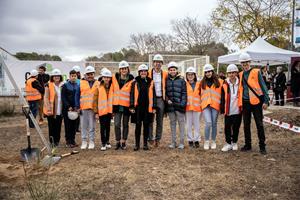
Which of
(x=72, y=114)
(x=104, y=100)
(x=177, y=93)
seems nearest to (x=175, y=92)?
(x=177, y=93)

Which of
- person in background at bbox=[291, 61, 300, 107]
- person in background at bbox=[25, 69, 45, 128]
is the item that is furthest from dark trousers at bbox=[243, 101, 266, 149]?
person in background at bbox=[291, 61, 300, 107]

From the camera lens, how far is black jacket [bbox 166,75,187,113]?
20.7ft

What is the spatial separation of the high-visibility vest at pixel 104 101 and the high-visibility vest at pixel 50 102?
109 cm

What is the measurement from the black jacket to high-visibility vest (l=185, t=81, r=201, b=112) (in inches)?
4.3

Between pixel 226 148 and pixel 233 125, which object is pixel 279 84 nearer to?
pixel 233 125

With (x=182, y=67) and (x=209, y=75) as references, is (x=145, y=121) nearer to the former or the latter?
(x=209, y=75)

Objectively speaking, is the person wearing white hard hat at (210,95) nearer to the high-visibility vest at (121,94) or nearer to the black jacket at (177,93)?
the black jacket at (177,93)

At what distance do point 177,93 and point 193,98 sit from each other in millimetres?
371

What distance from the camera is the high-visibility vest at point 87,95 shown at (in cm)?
641

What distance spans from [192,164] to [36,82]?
6.28 meters

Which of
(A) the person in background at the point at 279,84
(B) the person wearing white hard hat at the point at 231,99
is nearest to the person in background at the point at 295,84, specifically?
(A) the person in background at the point at 279,84

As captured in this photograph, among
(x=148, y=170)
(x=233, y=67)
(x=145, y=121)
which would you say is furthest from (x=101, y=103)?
(x=233, y=67)

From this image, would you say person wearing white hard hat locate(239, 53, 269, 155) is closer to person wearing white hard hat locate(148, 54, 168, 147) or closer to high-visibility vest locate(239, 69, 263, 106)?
high-visibility vest locate(239, 69, 263, 106)

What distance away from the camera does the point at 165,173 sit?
→ 492cm
